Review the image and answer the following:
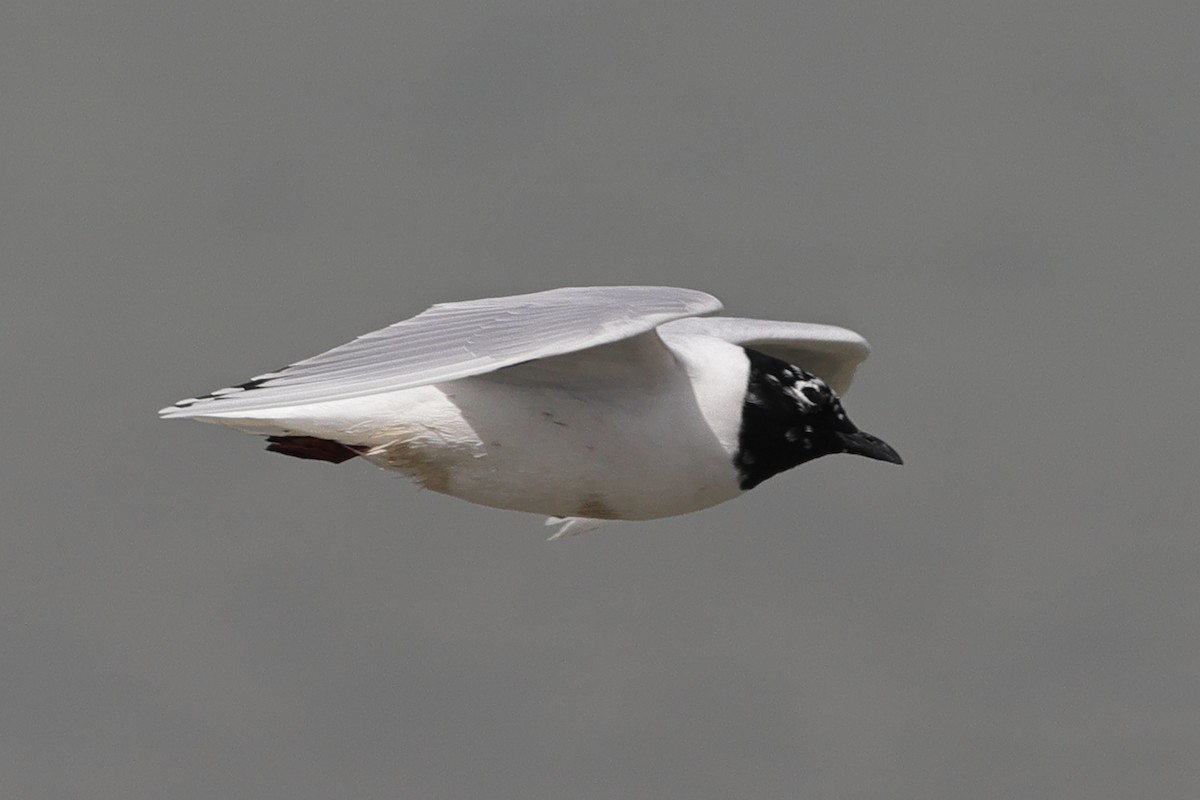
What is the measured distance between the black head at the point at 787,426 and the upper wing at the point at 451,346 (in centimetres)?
49

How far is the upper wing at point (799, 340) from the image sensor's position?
26.5 ft

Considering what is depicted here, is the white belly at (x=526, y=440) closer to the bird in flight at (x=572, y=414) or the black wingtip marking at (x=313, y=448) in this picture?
the bird in flight at (x=572, y=414)

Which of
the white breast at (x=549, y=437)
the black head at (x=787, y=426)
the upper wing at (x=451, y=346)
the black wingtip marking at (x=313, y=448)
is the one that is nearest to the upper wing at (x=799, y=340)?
the black head at (x=787, y=426)

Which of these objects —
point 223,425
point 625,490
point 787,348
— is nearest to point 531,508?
point 625,490

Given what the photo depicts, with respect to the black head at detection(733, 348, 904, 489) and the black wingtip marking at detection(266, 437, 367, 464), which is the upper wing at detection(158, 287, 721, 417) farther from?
the black wingtip marking at detection(266, 437, 367, 464)

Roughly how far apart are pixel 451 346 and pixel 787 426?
1.33 meters

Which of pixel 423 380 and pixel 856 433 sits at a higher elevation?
pixel 423 380

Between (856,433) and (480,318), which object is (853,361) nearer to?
(856,433)

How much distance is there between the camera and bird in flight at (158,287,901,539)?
698 cm

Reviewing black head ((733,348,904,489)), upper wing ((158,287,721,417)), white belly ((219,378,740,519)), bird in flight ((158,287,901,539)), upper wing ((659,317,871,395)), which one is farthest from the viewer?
upper wing ((659,317,871,395))

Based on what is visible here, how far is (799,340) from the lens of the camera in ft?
27.6

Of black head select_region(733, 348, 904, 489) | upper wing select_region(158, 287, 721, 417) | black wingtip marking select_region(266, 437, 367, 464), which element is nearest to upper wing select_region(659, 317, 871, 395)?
black head select_region(733, 348, 904, 489)

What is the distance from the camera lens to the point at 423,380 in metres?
6.53

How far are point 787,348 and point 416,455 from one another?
1.93 m
